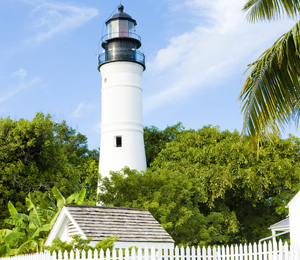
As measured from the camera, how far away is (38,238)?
20.9 m

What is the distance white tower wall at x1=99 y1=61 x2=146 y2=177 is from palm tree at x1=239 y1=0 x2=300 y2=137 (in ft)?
67.8

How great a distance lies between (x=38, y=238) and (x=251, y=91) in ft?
47.5

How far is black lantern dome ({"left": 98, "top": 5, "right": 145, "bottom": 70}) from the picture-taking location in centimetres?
2988

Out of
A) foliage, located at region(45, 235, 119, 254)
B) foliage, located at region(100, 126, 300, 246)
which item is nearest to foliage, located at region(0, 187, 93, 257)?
foliage, located at region(100, 126, 300, 246)

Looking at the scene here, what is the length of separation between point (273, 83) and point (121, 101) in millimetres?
21182

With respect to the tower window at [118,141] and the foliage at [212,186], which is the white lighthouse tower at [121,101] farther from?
the foliage at [212,186]

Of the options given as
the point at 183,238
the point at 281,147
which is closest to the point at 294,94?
the point at 183,238

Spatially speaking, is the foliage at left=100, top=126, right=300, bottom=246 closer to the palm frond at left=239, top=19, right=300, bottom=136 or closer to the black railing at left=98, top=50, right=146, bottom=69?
the black railing at left=98, top=50, right=146, bottom=69

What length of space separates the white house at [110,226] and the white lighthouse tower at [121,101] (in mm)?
13647

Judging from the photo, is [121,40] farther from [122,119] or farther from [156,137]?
[156,137]

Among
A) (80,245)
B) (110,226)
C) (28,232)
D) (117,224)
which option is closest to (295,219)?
(117,224)

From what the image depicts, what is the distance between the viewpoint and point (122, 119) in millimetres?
29781

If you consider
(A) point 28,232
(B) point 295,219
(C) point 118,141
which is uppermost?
(C) point 118,141

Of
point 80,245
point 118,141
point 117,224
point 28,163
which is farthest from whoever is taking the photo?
point 118,141
